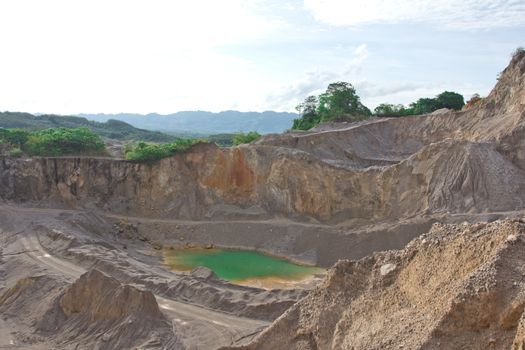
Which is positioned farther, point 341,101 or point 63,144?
point 341,101

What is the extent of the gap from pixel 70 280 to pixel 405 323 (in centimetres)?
1829

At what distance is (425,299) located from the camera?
28.5ft

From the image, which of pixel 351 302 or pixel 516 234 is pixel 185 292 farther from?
pixel 516 234

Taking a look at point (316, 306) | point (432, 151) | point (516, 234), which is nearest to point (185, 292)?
point (316, 306)

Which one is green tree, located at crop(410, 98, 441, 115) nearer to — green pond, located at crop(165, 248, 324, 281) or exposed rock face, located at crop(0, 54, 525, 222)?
exposed rock face, located at crop(0, 54, 525, 222)

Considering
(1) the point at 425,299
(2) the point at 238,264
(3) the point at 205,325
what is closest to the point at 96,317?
(3) the point at 205,325

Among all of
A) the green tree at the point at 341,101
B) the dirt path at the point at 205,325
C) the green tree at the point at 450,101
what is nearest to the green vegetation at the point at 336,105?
the green tree at the point at 341,101

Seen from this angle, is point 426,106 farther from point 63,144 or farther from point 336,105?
point 63,144

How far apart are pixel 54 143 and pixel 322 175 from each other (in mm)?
23091

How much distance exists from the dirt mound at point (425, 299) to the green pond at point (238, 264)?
699 inches

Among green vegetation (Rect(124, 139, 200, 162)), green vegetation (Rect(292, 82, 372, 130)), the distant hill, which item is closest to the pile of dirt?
green vegetation (Rect(124, 139, 200, 162))

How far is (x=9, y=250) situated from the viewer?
28.7 meters

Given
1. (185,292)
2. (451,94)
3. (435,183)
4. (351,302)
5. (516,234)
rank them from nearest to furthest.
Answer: (516,234) < (351,302) < (185,292) < (435,183) < (451,94)

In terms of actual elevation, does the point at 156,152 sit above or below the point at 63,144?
below
